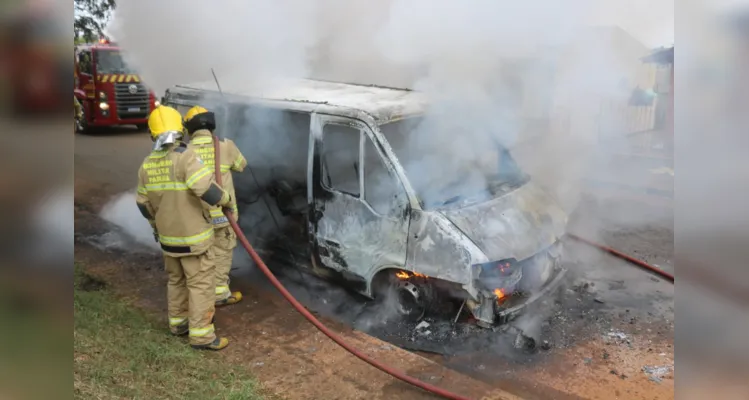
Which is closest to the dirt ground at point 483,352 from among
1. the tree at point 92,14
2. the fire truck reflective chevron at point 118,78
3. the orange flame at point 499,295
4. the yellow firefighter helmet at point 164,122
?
the orange flame at point 499,295

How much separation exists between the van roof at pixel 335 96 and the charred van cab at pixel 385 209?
14 millimetres

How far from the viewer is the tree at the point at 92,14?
7.86 meters

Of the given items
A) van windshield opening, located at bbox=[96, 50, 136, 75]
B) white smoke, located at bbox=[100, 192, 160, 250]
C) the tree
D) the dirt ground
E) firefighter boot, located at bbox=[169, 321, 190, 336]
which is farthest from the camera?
van windshield opening, located at bbox=[96, 50, 136, 75]

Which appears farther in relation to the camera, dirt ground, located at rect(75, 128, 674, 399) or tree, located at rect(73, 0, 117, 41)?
tree, located at rect(73, 0, 117, 41)

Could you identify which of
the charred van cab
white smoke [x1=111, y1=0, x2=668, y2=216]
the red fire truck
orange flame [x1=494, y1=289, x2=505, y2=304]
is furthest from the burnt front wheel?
the red fire truck

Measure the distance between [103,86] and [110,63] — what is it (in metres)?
0.62

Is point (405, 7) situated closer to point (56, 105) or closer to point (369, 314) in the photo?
point (369, 314)

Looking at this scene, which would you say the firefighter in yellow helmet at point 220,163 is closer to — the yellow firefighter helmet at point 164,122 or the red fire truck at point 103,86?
the yellow firefighter helmet at point 164,122

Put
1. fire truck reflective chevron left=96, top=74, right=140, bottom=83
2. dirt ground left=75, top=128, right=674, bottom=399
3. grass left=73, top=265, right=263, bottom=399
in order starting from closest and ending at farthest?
grass left=73, top=265, right=263, bottom=399 < dirt ground left=75, top=128, right=674, bottom=399 < fire truck reflective chevron left=96, top=74, right=140, bottom=83

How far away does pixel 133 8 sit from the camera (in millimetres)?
7008

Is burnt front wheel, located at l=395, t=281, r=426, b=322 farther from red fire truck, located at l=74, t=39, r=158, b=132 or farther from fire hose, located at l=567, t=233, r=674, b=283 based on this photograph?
red fire truck, located at l=74, t=39, r=158, b=132

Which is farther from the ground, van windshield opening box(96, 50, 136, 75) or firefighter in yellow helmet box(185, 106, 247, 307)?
van windshield opening box(96, 50, 136, 75)

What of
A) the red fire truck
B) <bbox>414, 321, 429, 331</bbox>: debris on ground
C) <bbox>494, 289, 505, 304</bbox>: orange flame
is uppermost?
the red fire truck

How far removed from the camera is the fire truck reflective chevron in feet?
45.3
